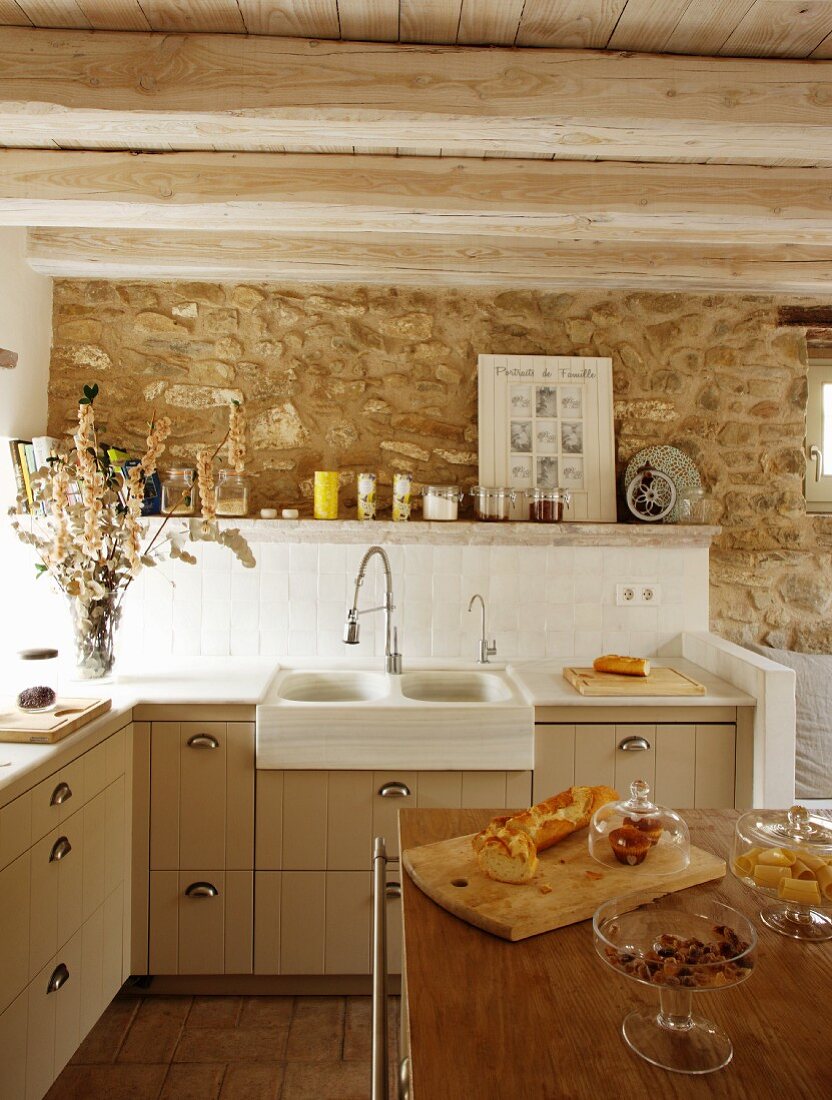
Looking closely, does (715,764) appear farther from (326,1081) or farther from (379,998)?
(379,998)

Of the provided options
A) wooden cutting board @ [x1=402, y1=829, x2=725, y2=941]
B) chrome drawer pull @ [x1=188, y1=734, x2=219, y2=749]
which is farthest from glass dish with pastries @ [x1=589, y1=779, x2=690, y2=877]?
chrome drawer pull @ [x1=188, y1=734, x2=219, y2=749]

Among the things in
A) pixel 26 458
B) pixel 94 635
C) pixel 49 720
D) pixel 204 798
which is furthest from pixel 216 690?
pixel 26 458

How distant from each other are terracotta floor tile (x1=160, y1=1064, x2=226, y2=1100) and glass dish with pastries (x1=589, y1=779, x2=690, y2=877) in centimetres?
149

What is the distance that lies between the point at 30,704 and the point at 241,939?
3.34ft

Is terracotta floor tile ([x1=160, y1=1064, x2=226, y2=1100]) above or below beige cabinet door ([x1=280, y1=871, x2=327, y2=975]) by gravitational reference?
below

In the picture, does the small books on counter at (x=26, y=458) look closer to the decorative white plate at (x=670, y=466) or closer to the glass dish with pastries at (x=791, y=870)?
the decorative white plate at (x=670, y=466)

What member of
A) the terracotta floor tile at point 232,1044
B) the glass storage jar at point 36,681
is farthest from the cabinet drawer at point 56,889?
the terracotta floor tile at point 232,1044

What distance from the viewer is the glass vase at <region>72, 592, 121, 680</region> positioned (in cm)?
278

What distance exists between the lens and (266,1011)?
2.59 m

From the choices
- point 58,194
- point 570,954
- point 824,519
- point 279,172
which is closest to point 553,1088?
point 570,954

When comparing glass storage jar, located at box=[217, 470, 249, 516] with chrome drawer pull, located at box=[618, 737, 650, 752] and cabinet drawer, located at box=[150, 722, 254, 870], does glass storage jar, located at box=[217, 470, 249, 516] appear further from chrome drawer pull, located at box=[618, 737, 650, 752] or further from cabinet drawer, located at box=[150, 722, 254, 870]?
chrome drawer pull, located at box=[618, 737, 650, 752]

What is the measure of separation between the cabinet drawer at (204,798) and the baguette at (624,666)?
1241 mm

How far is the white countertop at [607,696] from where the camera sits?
271cm

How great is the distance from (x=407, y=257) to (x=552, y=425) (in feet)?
2.96
